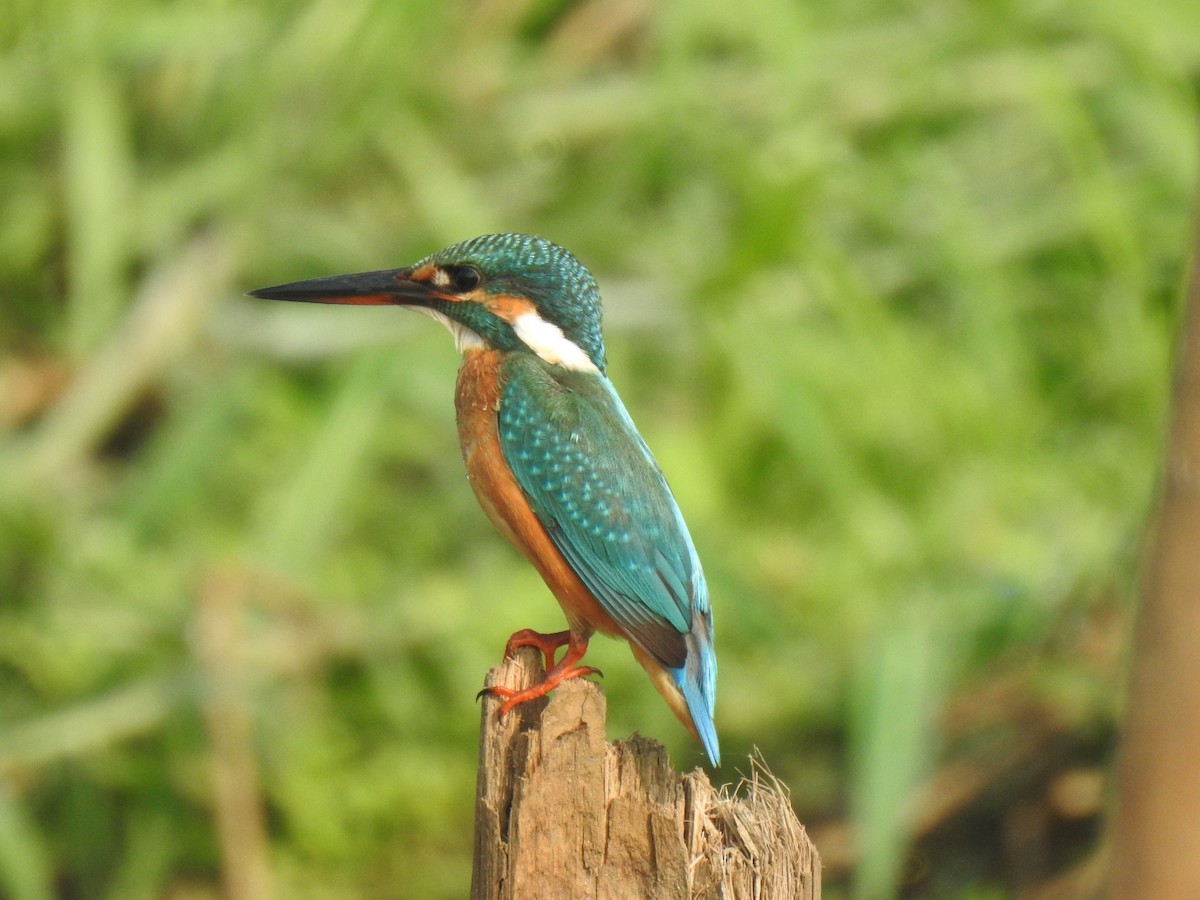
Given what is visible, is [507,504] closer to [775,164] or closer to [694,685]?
[694,685]

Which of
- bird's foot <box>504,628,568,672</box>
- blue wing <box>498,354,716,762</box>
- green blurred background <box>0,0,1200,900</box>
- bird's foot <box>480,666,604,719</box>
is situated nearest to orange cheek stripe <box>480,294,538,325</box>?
blue wing <box>498,354,716,762</box>

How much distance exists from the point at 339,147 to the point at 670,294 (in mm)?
1215

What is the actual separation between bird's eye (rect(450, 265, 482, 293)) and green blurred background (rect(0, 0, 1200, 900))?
1.85 metres

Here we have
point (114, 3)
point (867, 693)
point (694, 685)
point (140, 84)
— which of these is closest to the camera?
point (694, 685)

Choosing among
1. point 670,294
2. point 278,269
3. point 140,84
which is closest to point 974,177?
point 670,294

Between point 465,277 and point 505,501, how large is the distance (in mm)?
426

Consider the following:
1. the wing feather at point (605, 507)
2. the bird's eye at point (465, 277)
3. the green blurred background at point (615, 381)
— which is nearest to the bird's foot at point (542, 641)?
the wing feather at point (605, 507)

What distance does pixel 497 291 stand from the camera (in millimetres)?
2820

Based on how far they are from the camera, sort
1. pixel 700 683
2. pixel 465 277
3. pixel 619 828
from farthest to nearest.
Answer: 1. pixel 465 277
2. pixel 700 683
3. pixel 619 828

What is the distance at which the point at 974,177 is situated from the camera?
5570 mm

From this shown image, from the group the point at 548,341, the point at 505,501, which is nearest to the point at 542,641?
the point at 505,501

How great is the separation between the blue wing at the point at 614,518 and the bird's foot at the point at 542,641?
14 centimetres

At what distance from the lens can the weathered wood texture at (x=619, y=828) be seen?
2027mm

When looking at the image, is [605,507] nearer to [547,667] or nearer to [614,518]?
[614,518]
